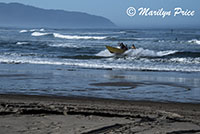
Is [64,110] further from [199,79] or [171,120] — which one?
[199,79]

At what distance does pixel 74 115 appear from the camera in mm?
6805

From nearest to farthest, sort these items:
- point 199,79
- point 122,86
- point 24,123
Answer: point 24,123
point 122,86
point 199,79

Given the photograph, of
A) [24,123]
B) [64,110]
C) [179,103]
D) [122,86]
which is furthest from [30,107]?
[122,86]

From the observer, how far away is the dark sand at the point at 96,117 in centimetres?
576

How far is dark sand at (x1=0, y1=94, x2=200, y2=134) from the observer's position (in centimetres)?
576

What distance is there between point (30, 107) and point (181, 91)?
15.7ft

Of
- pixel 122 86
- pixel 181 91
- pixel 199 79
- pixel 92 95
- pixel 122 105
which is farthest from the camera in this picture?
Result: pixel 199 79

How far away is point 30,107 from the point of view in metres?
7.59

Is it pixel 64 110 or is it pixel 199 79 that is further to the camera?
pixel 199 79

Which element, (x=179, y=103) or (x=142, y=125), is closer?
(x=142, y=125)

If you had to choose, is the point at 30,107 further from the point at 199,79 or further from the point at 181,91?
the point at 199,79

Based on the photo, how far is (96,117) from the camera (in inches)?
263

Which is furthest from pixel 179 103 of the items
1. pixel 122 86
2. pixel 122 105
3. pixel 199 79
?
pixel 199 79

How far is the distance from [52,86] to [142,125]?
5.59m
